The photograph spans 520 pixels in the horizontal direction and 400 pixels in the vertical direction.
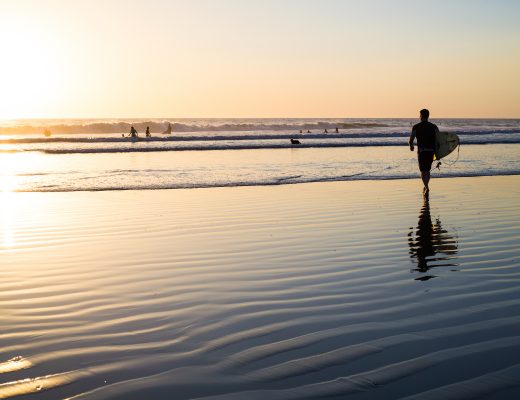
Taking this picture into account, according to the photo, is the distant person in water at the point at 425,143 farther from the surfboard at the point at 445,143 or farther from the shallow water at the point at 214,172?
the shallow water at the point at 214,172

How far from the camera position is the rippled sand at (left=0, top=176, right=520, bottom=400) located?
3773 millimetres

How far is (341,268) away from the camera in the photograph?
22.8 ft

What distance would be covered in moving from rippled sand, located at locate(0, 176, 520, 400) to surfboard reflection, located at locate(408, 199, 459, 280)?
3 centimetres

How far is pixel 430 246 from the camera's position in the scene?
8461mm

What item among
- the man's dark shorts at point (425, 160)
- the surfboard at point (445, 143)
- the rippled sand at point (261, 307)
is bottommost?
the rippled sand at point (261, 307)

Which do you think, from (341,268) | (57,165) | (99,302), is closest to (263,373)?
(99,302)

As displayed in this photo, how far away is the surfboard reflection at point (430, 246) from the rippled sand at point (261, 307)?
0.03 m

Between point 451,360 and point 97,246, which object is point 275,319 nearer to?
point 451,360

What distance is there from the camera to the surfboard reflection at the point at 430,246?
7.25 m

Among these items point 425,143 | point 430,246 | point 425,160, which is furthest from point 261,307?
point 425,143

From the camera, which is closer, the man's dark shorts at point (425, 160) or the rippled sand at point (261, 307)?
the rippled sand at point (261, 307)

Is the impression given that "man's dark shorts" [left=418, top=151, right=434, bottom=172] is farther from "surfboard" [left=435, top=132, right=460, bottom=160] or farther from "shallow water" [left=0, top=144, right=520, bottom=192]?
"shallow water" [left=0, top=144, right=520, bottom=192]

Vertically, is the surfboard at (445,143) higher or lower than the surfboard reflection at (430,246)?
higher

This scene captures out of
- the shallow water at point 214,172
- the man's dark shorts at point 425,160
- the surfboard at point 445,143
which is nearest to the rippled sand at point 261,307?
the man's dark shorts at point 425,160
